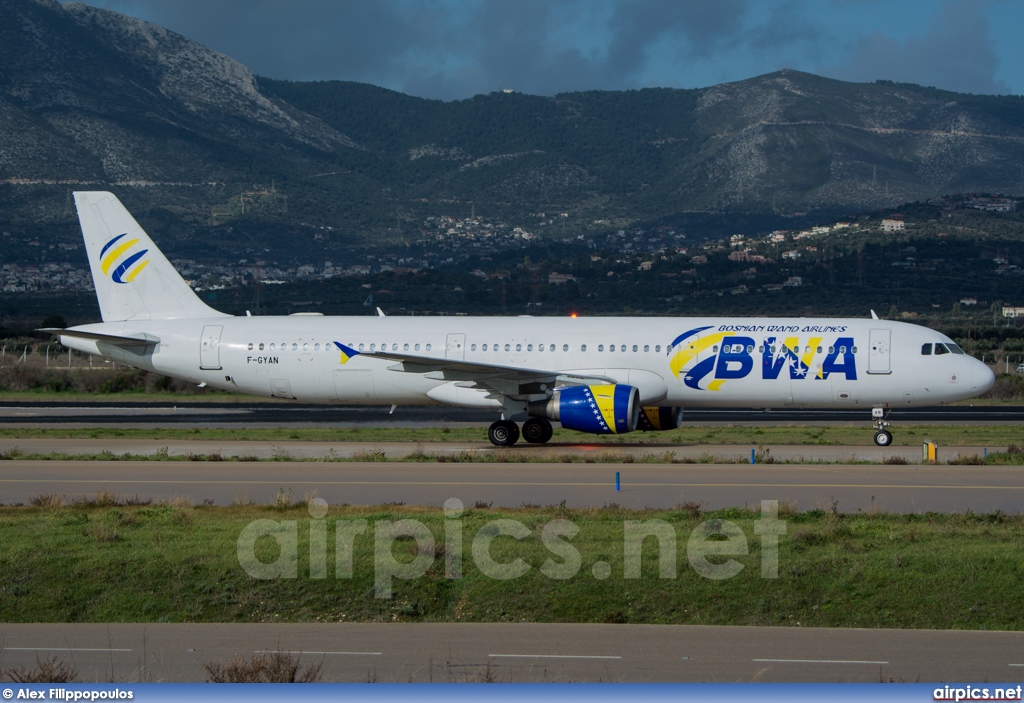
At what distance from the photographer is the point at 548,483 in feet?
76.9

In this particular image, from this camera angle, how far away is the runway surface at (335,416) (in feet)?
132

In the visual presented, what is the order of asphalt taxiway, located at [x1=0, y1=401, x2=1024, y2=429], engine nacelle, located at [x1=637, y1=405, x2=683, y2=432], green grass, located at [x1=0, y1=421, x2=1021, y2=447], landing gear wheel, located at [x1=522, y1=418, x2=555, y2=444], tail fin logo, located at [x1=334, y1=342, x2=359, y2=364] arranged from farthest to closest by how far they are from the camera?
asphalt taxiway, located at [x1=0, y1=401, x2=1024, y2=429]
green grass, located at [x1=0, y1=421, x2=1021, y2=447]
tail fin logo, located at [x1=334, y1=342, x2=359, y2=364]
engine nacelle, located at [x1=637, y1=405, x2=683, y2=432]
landing gear wheel, located at [x1=522, y1=418, x2=555, y2=444]

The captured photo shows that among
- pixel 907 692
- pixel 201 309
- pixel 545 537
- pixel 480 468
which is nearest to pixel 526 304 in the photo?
pixel 201 309

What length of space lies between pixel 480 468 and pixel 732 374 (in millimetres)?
8560

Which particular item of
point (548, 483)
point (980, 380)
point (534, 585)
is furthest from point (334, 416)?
point (534, 585)

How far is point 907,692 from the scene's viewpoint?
20.7 ft

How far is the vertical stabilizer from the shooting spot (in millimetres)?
35656

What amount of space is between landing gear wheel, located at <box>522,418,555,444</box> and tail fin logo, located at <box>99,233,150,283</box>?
1232 cm

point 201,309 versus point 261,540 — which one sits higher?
point 201,309

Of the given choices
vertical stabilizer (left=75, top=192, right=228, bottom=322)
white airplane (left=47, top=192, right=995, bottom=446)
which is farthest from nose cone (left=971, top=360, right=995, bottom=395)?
vertical stabilizer (left=75, top=192, right=228, bottom=322)

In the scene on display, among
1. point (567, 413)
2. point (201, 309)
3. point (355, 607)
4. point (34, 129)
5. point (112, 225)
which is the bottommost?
point (355, 607)

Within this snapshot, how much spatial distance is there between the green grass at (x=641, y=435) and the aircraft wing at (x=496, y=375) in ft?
8.41

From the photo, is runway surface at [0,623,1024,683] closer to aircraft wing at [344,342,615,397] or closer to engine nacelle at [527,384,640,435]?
engine nacelle at [527,384,640,435]

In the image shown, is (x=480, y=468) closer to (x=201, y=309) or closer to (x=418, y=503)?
(x=418, y=503)
